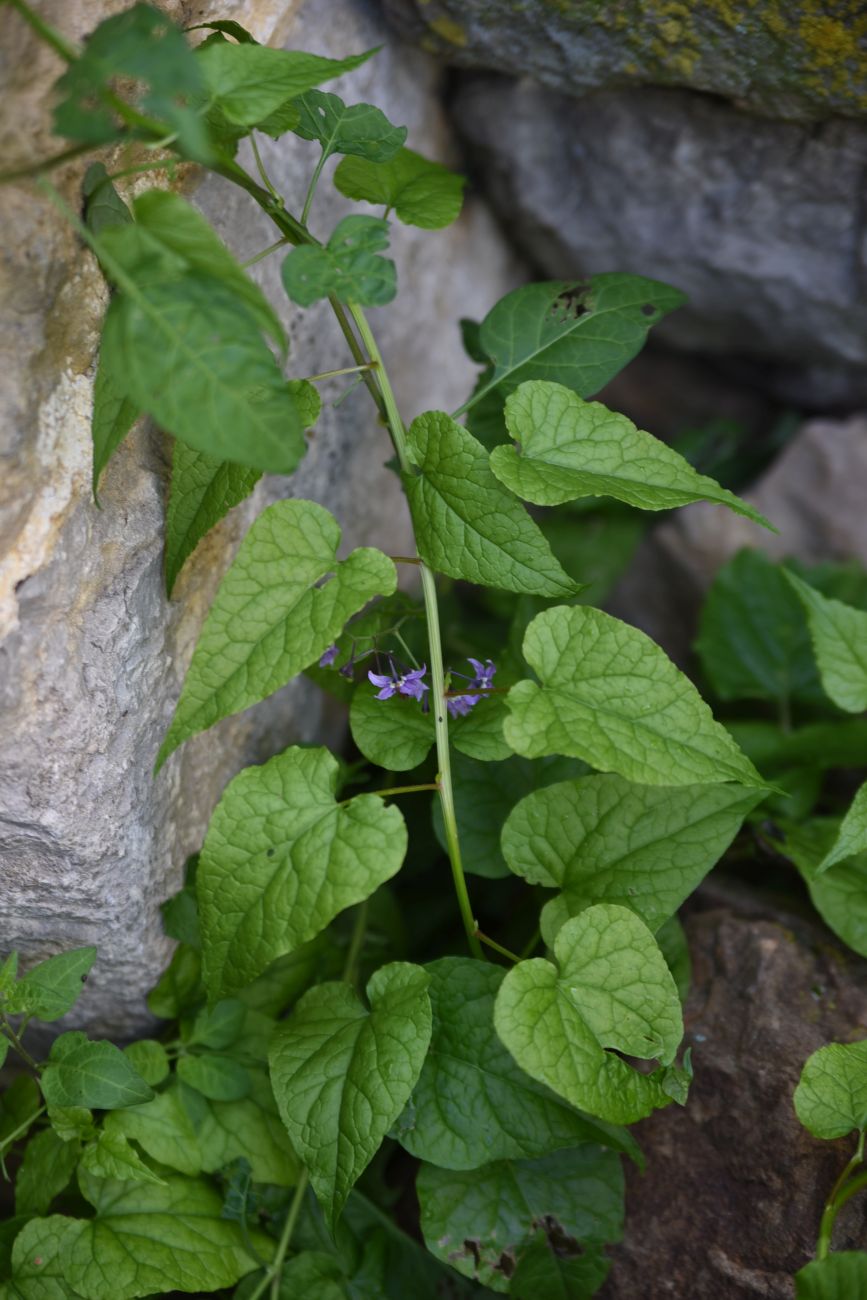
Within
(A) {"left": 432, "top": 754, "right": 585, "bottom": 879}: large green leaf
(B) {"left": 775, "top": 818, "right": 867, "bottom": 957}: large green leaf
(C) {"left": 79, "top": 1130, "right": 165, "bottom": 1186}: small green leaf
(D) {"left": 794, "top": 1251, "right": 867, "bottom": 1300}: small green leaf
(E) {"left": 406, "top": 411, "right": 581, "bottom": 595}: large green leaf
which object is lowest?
(B) {"left": 775, "top": 818, "right": 867, "bottom": 957}: large green leaf

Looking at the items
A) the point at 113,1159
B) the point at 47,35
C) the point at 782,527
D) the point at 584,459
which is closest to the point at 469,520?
the point at 584,459

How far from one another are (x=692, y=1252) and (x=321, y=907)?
0.70 metres

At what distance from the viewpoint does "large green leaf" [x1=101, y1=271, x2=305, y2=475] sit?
3.01 ft

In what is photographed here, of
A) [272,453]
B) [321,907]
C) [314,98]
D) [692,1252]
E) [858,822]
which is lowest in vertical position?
[692,1252]

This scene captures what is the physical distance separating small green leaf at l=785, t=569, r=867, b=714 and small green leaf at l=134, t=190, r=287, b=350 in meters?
0.84

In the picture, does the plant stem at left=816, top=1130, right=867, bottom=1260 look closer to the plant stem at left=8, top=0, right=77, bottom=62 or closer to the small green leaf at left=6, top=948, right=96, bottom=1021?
the small green leaf at left=6, top=948, right=96, bottom=1021

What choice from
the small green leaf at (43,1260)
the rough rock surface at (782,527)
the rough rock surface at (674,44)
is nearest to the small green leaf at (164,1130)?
the small green leaf at (43,1260)

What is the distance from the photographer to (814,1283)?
1.07m

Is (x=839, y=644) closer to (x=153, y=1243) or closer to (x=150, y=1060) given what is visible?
(x=150, y=1060)

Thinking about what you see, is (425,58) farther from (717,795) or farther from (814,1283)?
(814,1283)

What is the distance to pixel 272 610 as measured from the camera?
112cm

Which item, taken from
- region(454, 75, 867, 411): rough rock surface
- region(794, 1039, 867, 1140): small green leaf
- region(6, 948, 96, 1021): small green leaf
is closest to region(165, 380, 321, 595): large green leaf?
region(6, 948, 96, 1021): small green leaf

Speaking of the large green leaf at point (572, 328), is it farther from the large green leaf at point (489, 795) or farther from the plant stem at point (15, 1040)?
the plant stem at point (15, 1040)

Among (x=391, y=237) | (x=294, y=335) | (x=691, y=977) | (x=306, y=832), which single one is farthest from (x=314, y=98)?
(x=691, y=977)
